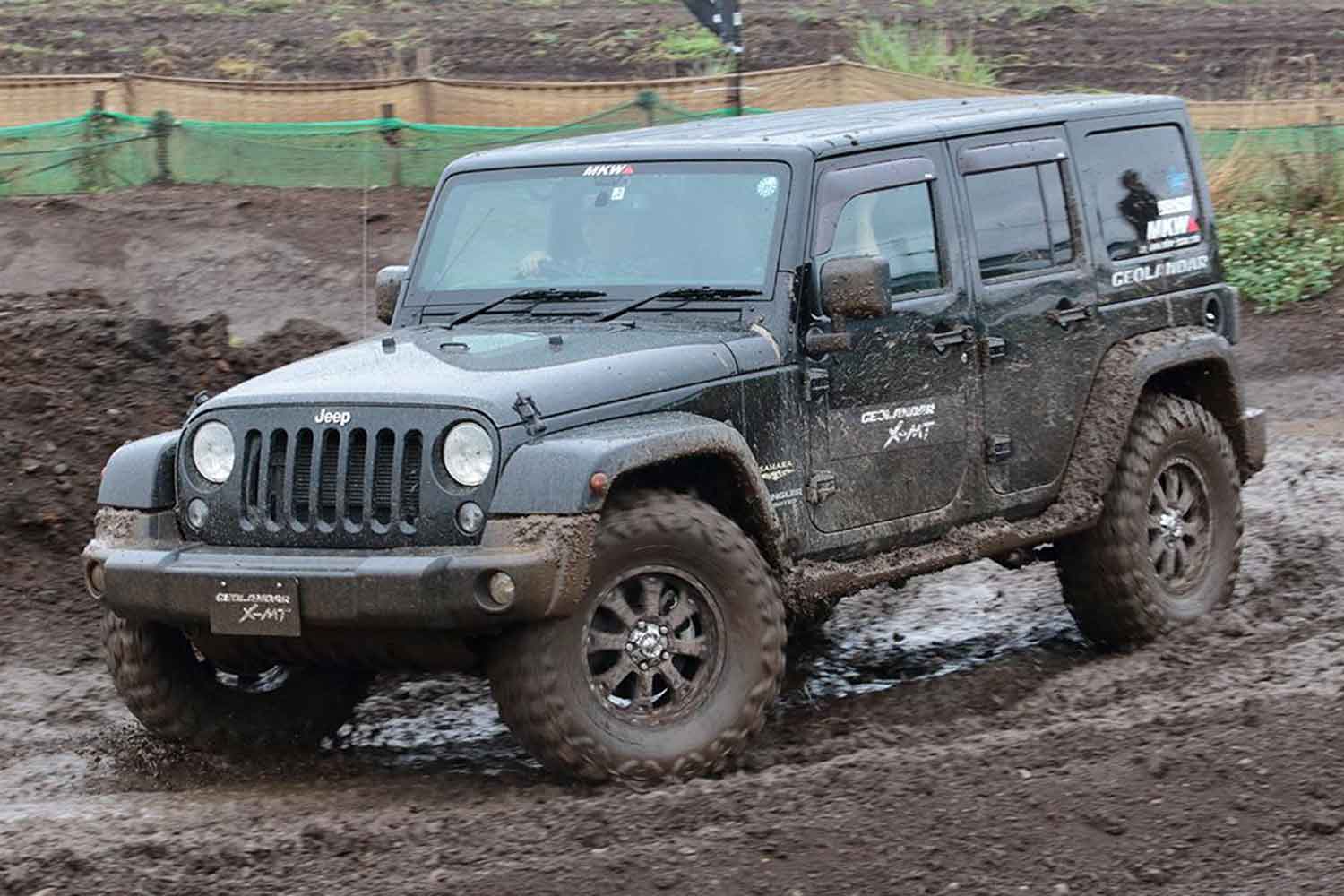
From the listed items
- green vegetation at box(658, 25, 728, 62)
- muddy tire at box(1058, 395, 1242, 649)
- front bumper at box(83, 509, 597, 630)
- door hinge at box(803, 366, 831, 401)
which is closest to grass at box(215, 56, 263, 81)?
green vegetation at box(658, 25, 728, 62)

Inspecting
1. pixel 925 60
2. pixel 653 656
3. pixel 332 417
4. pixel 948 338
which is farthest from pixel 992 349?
pixel 925 60

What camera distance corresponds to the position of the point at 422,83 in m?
18.5

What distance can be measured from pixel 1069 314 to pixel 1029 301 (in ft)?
0.71

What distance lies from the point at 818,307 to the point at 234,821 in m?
2.46

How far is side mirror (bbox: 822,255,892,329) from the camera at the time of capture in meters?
6.81

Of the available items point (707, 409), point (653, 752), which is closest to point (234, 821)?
point (653, 752)

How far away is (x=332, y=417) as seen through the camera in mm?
6227

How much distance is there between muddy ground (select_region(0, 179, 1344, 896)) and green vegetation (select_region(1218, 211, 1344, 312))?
4.16 meters

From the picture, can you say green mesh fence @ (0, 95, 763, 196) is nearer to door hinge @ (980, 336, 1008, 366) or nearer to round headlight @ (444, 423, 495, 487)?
door hinge @ (980, 336, 1008, 366)

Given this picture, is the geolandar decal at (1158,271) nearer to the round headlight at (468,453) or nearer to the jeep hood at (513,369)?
the jeep hood at (513,369)

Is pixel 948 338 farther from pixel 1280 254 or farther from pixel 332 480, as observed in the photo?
pixel 1280 254

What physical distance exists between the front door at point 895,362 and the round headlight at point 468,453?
1.32 metres

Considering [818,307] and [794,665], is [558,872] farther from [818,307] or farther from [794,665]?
[794,665]

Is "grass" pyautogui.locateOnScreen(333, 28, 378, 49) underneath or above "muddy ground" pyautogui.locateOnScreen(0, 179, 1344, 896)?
above
